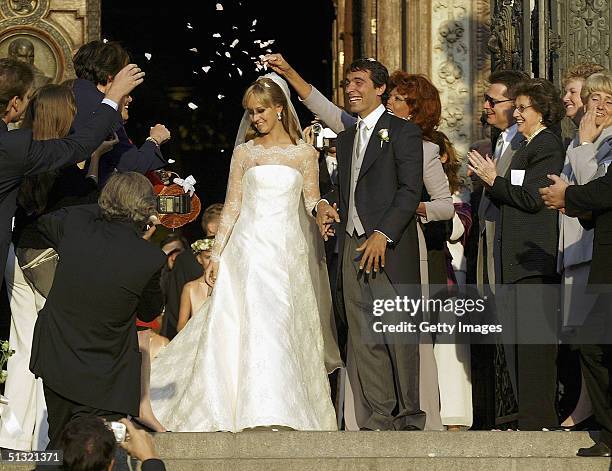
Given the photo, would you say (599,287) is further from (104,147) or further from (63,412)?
(104,147)

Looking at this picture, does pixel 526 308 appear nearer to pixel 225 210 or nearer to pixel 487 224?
pixel 487 224

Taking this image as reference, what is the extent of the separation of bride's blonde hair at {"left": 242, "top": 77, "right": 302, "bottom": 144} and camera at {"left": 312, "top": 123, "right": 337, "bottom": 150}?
1.29 ft

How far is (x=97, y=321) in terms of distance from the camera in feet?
25.1

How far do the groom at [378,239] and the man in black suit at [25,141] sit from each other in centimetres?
146

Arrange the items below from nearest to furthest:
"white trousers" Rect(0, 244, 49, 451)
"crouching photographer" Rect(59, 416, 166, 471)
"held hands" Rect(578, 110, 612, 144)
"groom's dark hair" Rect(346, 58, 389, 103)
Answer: "crouching photographer" Rect(59, 416, 166, 471)
"white trousers" Rect(0, 244, 49, 451)
"held hands" Rect(578, 110, 612, 144)
"groom's dark hair" Rect(346, 58, 389, 103)

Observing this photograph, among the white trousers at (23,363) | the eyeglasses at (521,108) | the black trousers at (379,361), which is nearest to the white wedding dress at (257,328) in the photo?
Result: the black trousers at (379,361)

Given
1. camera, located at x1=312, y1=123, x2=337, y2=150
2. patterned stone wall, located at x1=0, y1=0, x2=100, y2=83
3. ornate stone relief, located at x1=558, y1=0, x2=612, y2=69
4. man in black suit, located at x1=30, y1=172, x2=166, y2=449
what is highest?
patterned stone wall, located at x1=0, y1=0, x2=100, y2=83

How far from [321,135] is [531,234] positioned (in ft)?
5.72

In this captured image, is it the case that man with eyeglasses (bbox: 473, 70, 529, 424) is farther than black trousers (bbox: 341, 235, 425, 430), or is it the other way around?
man with eyeglasses (bbox: 473, 70, 529, 424)

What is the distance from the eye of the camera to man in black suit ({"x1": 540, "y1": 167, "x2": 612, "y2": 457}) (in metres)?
8.45

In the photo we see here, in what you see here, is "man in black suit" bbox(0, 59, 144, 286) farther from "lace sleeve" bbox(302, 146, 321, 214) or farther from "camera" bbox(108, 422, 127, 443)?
"camera" bbox(108, 422, 127, 443)

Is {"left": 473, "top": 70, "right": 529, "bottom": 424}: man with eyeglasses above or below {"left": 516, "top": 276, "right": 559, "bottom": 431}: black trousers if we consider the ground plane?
above

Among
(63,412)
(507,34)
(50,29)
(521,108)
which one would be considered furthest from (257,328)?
(50,29)

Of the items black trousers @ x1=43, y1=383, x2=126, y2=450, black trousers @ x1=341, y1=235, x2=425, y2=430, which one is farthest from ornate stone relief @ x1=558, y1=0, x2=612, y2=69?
black trousers @ x1=43, y1=383, x2=126, y2=450
